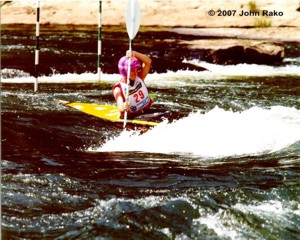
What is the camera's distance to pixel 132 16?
7.73m

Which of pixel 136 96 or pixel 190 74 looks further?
pixel 190 74

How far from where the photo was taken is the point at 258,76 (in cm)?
1212

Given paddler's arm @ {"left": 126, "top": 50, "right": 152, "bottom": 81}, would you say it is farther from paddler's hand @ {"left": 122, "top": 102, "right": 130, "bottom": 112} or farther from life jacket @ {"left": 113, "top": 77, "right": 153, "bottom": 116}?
paddler's hand @ {"left": 122, "top": 102, "right": 130, "bottom": 112}

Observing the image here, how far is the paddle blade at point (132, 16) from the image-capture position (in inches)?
300

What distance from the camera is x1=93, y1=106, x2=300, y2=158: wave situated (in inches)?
226

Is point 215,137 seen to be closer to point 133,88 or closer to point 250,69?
point 133,88

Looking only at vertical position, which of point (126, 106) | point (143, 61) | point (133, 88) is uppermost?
point (143, 61)

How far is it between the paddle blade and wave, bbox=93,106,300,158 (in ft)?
4.95

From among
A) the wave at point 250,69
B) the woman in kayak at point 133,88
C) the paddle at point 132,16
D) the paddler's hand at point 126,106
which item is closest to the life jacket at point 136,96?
the woman in kayak at point 133,88

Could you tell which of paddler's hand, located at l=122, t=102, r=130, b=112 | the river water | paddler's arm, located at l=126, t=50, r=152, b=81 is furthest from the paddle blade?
paddler's hand, located at l=122, t=102, r=130, b=112

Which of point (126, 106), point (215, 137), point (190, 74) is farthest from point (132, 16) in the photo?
point (190, 74)

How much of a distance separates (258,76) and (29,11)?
1265 cm

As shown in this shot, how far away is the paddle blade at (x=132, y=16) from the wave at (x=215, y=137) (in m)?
1.51

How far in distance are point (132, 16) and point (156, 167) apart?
11.0ft
